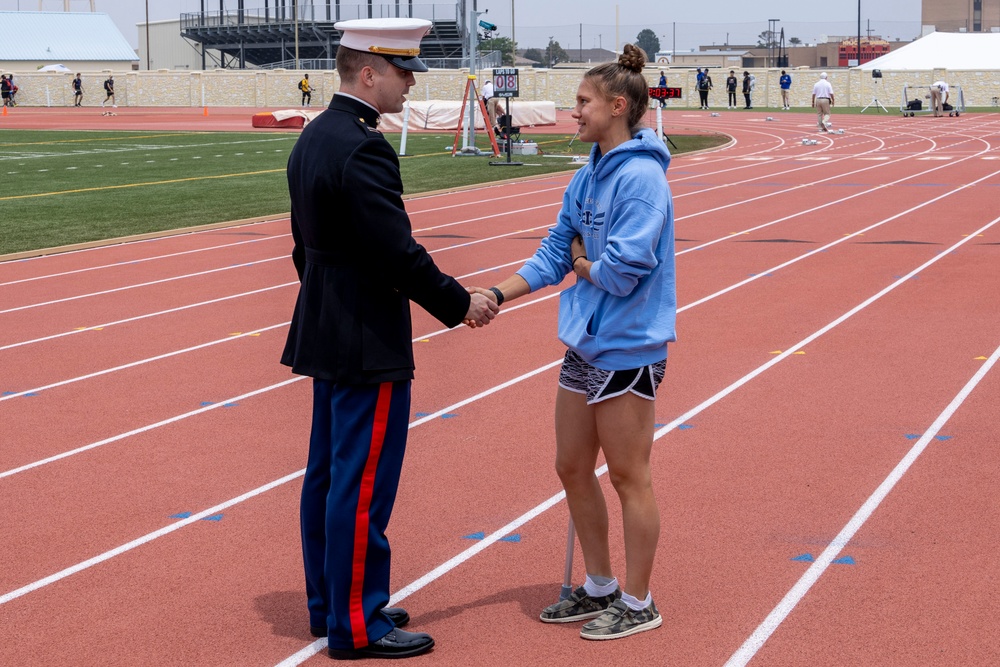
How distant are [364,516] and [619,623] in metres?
0.92

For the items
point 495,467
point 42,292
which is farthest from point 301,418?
point 42,292

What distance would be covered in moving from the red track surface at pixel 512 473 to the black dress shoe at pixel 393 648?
0.16ft

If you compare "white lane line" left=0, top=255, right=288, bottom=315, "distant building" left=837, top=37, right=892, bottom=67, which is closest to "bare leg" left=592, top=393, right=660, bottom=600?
"white lane line" left=0, top=255, right=288, bottom=315

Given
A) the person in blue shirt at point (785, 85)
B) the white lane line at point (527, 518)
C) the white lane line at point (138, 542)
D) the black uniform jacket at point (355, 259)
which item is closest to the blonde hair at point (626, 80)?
the black uniform jacket at point (355, 259)

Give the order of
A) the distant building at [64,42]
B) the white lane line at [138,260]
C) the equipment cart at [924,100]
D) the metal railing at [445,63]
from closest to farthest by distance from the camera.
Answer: the white lane line at [138,260] < the equipment cart at [924,100] < the metal railing at [445,63] < the distant building at [64,42]

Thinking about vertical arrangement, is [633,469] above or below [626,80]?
below

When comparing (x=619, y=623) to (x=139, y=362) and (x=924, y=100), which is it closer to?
(x=139, y=362)

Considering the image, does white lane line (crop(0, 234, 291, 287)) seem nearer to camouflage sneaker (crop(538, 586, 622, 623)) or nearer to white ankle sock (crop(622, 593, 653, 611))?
camouflage sneaker (crop(538, 586, 622, 623))

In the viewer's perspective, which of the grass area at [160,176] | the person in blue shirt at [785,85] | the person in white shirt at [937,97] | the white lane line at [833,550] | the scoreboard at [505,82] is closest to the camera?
the white lane line at [833,550]

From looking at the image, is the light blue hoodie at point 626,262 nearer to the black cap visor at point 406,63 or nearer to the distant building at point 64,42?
the black cap visor at point 406,63

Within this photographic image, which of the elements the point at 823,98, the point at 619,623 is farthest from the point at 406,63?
the point at 823,98

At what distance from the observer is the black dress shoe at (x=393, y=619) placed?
430cm

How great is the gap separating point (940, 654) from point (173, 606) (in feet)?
Result: 8.51

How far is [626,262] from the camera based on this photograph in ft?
12.9
